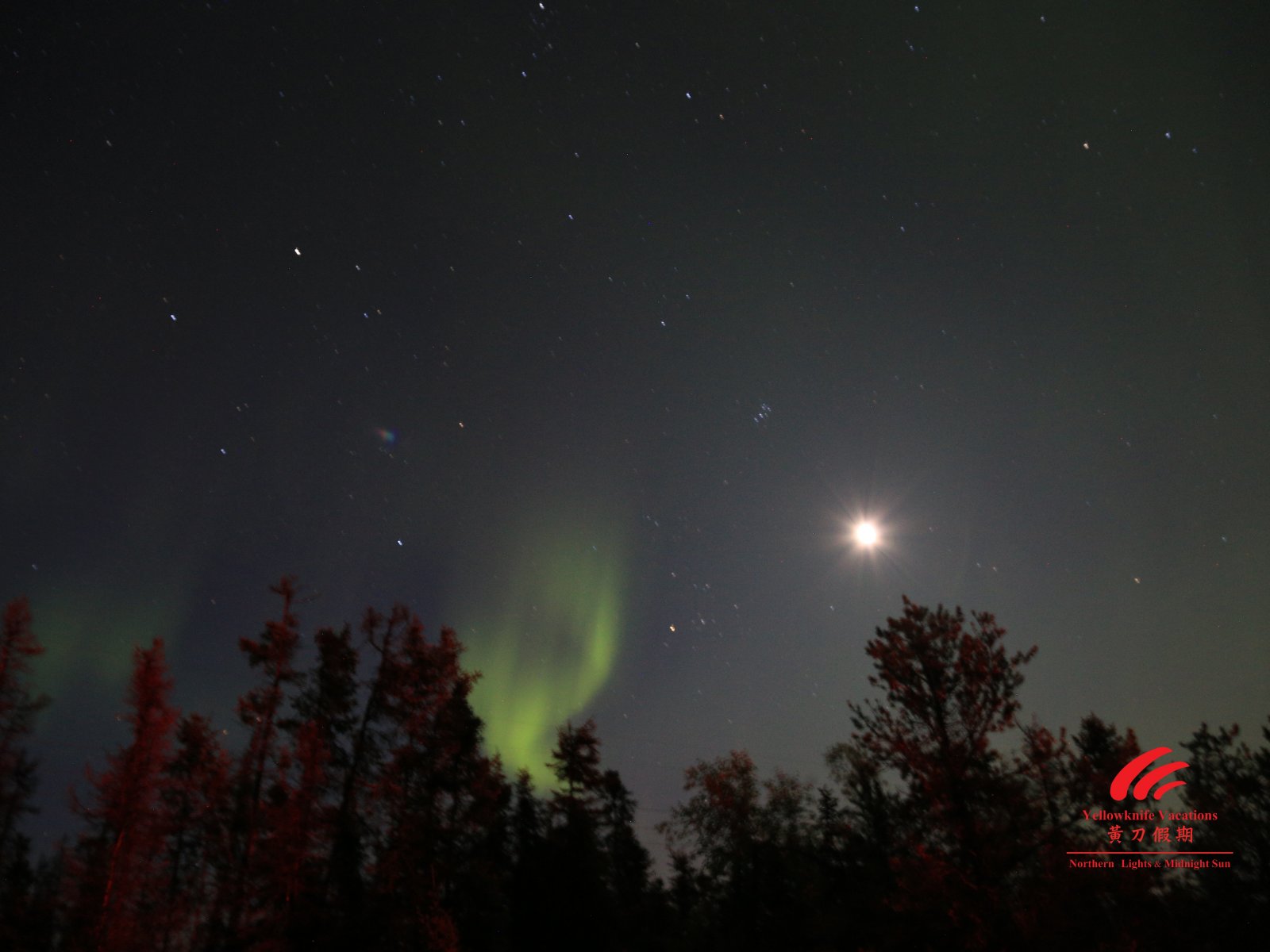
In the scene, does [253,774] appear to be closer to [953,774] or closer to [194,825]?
[194,825]

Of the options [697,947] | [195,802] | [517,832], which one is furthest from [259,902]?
[697,947]

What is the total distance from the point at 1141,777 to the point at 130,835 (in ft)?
92.3

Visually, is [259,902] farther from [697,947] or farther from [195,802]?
[697,947]

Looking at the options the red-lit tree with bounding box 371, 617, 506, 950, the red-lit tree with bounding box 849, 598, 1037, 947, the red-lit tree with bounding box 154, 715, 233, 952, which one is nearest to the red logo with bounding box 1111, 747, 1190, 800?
the red-lit tree with bounding box 849, 598, 1037, 947

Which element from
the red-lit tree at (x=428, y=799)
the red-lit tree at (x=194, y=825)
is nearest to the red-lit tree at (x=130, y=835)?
the red-lit tree at (x=194, y=825)

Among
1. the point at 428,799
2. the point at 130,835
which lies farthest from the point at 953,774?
the point at 130,835

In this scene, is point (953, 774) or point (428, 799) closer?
point (953, 774)

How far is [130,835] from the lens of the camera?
67.7 ft

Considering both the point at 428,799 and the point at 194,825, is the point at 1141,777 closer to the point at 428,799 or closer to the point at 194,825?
the point at 428,799

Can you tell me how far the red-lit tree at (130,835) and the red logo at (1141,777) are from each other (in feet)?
84.5

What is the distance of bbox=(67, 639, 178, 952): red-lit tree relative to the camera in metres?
19.5

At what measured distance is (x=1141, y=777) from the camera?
16969 millimetres

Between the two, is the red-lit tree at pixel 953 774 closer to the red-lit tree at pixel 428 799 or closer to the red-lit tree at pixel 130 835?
the red-lit tree at pixel 428 799

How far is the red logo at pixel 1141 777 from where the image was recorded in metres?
14.6
